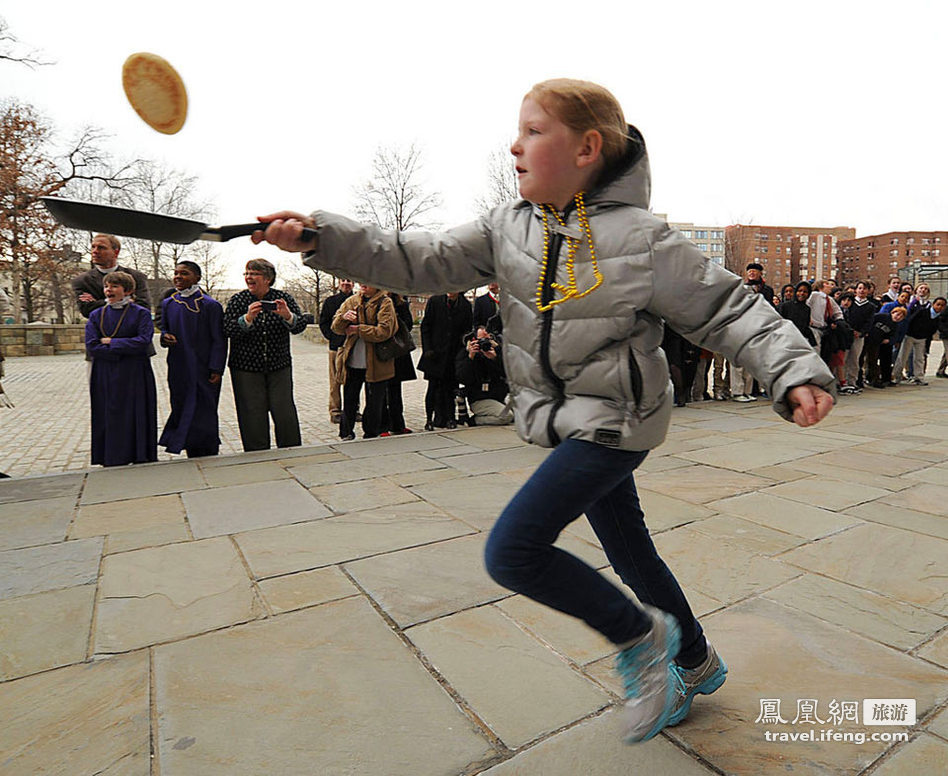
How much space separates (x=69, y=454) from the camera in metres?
6.93

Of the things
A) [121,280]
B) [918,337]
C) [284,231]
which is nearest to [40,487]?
[121,280]

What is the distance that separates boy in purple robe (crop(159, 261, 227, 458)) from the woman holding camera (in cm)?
15

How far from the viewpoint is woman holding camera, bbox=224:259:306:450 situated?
592cm

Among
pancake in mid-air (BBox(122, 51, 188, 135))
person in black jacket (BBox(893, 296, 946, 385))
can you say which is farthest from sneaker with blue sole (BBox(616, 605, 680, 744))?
person in black jacket (BBox(893, 296, 946, 385))

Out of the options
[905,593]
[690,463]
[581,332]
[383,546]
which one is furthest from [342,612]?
[690,463]

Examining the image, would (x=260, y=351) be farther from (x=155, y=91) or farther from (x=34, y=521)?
(x=155, y=91)

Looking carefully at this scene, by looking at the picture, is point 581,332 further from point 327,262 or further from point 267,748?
point 267,748

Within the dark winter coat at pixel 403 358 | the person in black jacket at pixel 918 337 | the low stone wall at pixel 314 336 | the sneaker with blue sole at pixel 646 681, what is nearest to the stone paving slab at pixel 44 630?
the sneaker with blue sole at pixel 646 681

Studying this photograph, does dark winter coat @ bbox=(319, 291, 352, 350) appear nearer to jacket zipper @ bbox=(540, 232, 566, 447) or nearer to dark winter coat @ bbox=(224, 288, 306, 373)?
dark winter coat @ bbox=(224, 288, 306, 373)

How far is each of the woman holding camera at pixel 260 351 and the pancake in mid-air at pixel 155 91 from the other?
125 inches

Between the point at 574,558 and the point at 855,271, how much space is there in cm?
13953

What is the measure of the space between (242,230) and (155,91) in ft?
4.94

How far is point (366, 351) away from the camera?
6.95 metres

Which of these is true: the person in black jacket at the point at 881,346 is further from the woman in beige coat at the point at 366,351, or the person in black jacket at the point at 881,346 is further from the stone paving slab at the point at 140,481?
the stone paving slab at the point at 140,481
